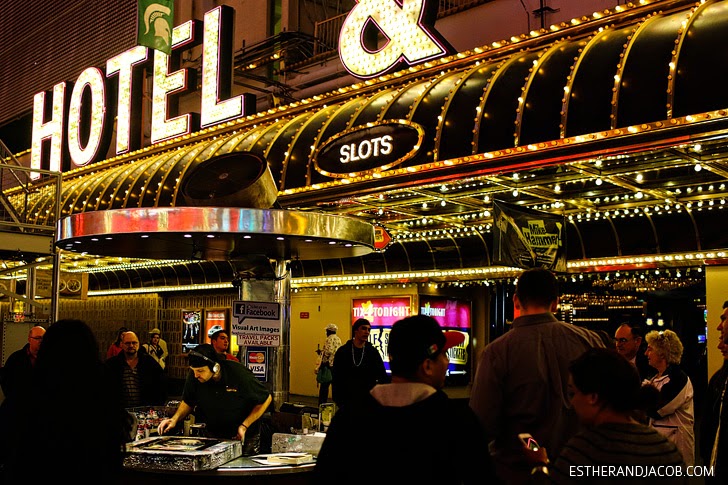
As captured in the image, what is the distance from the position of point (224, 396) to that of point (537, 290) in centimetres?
329

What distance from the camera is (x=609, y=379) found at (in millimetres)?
3371

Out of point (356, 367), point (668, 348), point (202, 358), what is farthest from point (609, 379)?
point (356, 367)

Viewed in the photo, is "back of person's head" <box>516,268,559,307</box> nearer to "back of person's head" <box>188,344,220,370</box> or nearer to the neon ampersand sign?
"back of person's head" <box>188,344,220,370</box>

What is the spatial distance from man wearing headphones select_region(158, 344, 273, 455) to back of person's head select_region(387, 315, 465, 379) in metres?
3.83

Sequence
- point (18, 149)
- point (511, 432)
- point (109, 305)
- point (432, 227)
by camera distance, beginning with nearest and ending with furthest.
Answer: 1. point (511, 432)
2. point (432, 227)
3. point (109, 305)
4. point (18, 149)

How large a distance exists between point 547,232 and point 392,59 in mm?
5166

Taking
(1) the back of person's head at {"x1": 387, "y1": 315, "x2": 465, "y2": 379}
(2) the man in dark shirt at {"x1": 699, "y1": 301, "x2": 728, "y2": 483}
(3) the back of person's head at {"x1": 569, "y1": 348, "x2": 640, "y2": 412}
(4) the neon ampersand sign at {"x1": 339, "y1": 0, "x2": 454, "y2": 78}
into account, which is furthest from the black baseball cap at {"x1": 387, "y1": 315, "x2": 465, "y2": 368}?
(4) the neon ampersand sign at {"x1": 339, "y1": 0, "x2": 454, "y2": 78}

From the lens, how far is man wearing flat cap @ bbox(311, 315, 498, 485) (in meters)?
3.21

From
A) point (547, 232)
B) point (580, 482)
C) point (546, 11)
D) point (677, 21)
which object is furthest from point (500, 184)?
point (580, 482)

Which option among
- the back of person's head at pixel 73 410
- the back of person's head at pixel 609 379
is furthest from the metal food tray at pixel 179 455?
→ the back of person's head at pixel 609 379

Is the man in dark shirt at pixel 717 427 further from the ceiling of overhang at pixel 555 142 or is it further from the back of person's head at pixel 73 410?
the back of person's head at pixel 73 410

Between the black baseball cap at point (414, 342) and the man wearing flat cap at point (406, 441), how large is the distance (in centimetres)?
8

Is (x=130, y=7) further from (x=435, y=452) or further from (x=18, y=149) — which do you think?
(x=435, y=452)

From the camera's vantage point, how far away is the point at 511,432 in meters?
4.90
